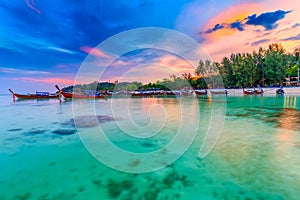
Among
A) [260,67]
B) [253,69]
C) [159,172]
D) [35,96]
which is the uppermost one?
[260,67]

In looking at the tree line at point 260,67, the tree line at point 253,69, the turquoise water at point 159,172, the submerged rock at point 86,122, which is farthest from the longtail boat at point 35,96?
the turquoise water at point 159,172

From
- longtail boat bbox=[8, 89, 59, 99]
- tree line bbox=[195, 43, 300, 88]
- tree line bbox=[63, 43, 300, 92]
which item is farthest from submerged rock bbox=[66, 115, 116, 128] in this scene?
longtail boat bbox=[8, 89, 59, 99]

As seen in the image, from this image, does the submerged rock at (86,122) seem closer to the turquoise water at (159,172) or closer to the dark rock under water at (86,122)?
the dark rock under water at (86,122)

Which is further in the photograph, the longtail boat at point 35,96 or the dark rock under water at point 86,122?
the longtail boat at point 35,96

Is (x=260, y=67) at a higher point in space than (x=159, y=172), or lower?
higher

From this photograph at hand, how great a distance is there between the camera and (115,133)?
23.4 ft

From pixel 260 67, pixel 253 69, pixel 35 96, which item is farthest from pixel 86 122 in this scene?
pixel 260 67

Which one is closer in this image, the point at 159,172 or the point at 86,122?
the point at 159,172

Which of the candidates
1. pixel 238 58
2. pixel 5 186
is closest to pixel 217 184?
pixel 5 186

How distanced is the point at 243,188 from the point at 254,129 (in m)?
4.91

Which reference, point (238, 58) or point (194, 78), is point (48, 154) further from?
point (194, 78)

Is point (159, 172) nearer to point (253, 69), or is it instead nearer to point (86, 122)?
point (86, 122)

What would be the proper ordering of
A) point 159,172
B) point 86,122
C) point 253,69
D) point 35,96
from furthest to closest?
point 253,69, point 35,96, point 86,122, point 159,172

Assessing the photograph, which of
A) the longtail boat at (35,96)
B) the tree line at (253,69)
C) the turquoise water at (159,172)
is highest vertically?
the tree line at (253,69)
